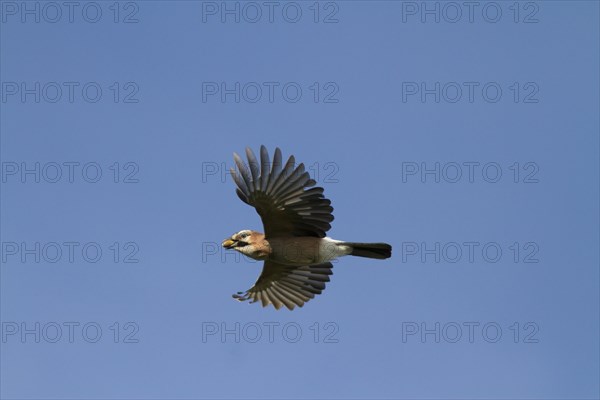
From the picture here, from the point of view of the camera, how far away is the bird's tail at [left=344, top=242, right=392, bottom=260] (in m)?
13.9

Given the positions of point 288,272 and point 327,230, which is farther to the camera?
point 288,272

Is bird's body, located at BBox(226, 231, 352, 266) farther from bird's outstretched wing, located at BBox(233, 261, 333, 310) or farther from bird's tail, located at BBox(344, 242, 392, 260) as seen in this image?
bird's outstretched wing, located at BBox(233, 261, 333, 310)

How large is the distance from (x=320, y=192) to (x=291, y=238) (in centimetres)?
99

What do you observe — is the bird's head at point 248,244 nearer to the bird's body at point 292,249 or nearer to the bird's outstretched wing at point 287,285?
the bird's body at point 292,249

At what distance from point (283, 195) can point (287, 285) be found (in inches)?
93.6

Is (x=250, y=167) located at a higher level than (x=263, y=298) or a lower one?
higher

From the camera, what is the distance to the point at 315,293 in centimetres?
1567

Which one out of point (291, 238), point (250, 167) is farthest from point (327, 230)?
point (250, 167)

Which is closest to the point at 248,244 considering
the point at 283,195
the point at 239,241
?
the point at 239,241

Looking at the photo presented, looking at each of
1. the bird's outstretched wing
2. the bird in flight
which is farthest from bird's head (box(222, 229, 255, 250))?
the bird's outstretched wing

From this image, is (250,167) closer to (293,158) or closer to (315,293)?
(293,158)

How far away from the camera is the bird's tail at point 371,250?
1393 centimetres

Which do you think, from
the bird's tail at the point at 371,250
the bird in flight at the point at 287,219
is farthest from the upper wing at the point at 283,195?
the bird's tail at the point at 371,250

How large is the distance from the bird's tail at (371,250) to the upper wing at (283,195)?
52 centimetres
